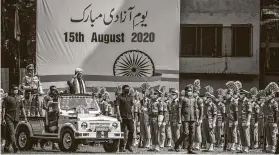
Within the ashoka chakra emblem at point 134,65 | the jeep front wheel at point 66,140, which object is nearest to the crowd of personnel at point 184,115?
the jeep front wheel at point 66,140

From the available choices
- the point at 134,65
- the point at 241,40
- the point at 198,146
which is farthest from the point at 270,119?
the point at 241,40

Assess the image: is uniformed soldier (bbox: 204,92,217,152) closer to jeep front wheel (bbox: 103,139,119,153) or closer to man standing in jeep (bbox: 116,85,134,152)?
man standing in jeep (bbox: 116,85,134,152)

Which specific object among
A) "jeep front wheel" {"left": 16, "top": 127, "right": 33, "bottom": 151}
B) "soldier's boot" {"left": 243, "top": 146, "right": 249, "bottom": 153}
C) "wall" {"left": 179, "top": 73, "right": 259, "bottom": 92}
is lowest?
"soldier's boot" {"left": 243, "top": 146, "right": 249, "bottom": 153}

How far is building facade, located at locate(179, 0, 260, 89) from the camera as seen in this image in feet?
169

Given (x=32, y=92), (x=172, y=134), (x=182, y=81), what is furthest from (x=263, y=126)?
(x=182, y=81)

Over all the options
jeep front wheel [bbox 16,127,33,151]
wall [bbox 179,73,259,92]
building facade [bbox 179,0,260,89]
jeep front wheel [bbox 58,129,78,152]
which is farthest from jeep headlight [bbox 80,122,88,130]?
building facade [bbox 179,0,260,89]

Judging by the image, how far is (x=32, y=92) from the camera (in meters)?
38.8

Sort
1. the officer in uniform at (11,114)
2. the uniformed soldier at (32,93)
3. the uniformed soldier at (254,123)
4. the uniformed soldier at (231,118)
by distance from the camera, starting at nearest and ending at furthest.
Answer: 1. the officer in uniform at (11,114)
2. the uniformed soldier at (231,118)
3. the uniformed soldier at (254,123)
4. the uniformed soldier at (32,93)

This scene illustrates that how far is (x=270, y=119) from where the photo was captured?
35406mm

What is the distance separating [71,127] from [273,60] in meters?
21.4

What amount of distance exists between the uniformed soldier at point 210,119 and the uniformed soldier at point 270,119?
159cm

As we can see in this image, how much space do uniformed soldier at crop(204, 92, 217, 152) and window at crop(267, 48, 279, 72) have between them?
17.8 metres

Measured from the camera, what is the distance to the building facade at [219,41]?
51562mm

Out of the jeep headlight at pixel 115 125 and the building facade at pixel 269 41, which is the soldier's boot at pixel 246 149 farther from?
the building facade at pixel 269 41
